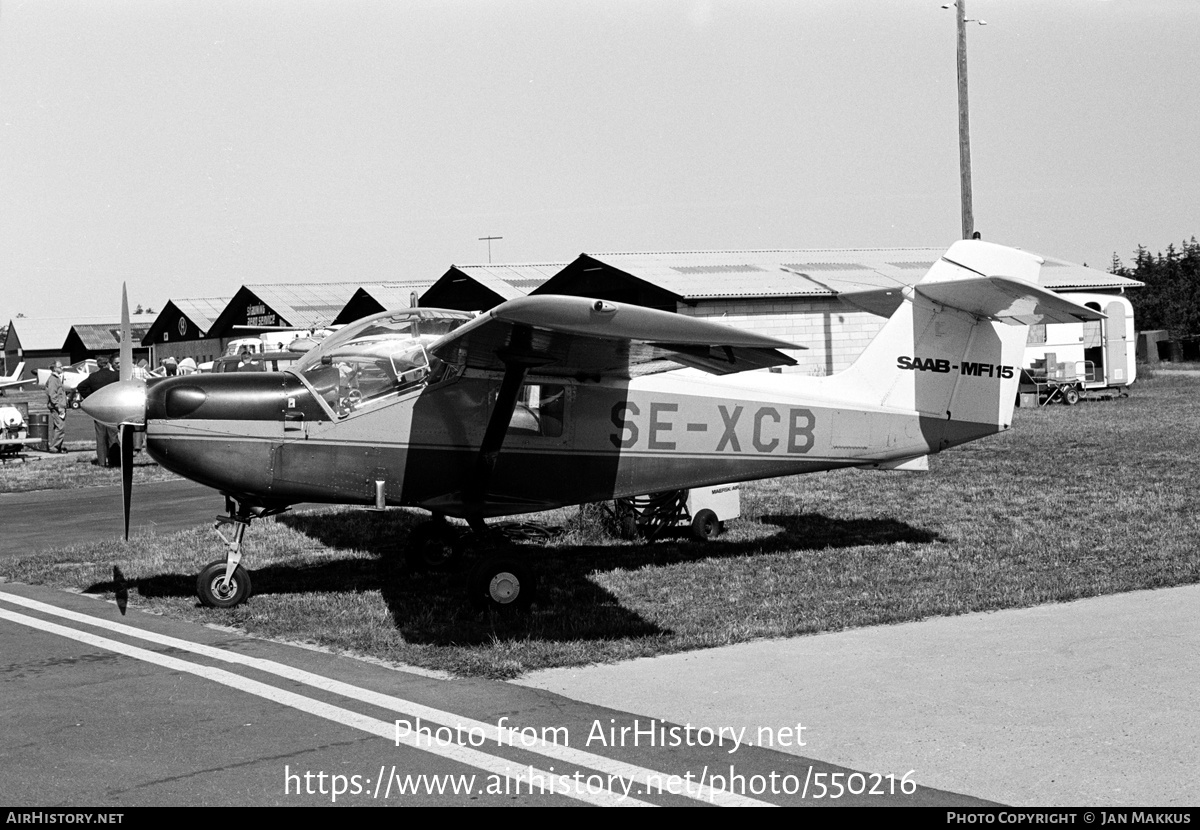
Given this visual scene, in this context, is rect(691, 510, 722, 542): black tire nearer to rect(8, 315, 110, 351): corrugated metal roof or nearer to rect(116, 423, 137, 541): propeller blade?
rect(116, 423, 137, 541): propeller blade

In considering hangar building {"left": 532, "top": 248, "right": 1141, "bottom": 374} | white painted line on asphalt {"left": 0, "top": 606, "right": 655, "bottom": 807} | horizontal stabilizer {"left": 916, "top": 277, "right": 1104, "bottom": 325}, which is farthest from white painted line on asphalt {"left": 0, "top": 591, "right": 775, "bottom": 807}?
hangar building {"left": 532, "top": 248, "right": 1141, "bottom": 374}

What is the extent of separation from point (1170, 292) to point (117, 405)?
221 ft

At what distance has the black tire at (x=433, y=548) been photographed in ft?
36.6

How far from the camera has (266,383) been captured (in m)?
9.35

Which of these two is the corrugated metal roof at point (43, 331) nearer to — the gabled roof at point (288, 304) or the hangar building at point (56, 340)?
the hangar building at point (56, 340)

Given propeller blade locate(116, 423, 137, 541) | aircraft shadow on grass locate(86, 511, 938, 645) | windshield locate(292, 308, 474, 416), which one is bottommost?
aircraft shadow on grass locate(86, 511, 938, 645)

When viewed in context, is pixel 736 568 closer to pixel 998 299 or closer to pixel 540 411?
pixel 540 411

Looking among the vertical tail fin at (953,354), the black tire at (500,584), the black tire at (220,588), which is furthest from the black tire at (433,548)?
the vertical tail fin at (953,354)

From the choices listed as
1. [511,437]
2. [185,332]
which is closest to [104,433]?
[511,437]

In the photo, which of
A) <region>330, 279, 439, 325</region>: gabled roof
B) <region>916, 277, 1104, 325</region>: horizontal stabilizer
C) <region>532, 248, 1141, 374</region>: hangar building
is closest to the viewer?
<region>916, 277, 1104, 325</region>: horizontal stabilizer

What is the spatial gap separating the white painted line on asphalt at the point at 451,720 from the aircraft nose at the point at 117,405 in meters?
1.58

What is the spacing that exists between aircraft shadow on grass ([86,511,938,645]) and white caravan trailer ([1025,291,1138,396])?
21.5 m

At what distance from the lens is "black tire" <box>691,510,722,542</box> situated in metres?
12.4

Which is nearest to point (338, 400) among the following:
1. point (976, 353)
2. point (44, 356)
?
point (976, 353)
